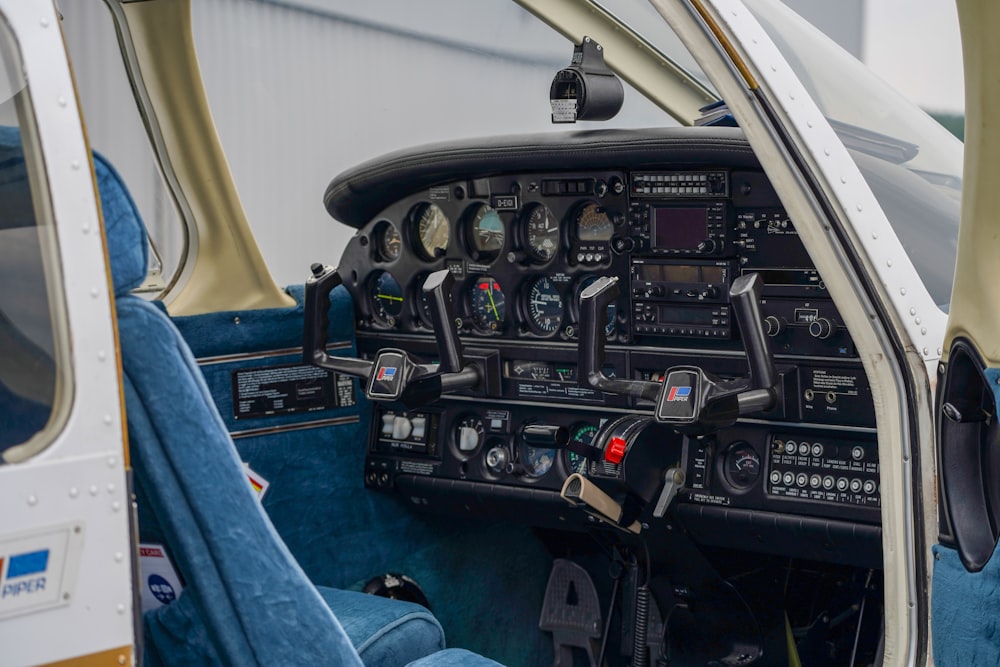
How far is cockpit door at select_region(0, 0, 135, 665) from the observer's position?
3.78 ft

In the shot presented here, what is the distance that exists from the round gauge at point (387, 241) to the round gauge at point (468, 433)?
1.60 ft

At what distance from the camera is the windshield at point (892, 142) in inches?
74.1

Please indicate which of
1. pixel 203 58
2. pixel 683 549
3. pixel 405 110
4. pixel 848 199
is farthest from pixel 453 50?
pixel 848 199

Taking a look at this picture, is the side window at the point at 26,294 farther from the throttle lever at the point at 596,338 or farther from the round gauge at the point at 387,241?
the round gauge at the point at 387,241

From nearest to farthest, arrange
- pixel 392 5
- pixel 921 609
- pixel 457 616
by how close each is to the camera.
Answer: pixel 921 609 < pixel 457 616 < pixel 392 5

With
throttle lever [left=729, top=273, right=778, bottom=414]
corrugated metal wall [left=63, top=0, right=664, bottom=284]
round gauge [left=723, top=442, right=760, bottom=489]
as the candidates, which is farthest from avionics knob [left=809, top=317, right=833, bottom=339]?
corrugated metal wall [left=63, top=0, right=664, bottom=284]

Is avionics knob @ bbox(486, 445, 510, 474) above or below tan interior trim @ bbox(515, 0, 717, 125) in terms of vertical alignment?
below

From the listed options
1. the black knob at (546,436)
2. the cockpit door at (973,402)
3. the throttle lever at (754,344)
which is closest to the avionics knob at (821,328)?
the throttle lever at (754,344)

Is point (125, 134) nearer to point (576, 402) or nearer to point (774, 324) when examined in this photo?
point (576, 402)

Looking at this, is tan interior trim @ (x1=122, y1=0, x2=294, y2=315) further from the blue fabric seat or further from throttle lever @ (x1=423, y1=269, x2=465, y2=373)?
the blue fabric seat

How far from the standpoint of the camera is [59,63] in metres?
1.22

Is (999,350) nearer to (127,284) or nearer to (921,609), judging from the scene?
(921,609)

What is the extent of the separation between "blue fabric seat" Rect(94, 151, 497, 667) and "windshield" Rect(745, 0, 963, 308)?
1.07 metres

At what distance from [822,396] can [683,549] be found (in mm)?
548
